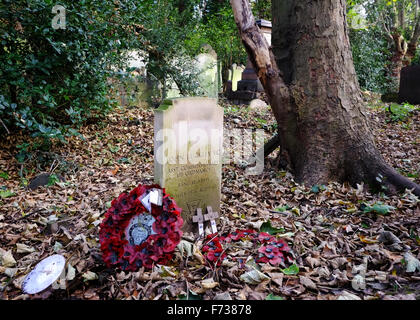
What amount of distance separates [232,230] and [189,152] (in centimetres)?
84

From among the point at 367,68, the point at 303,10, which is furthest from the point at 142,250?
the point at 367,68

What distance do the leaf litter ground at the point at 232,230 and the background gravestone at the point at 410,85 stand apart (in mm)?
3702

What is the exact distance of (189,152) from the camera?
3094 mm

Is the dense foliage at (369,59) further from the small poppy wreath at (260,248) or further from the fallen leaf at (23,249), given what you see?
the fallen leaf at (23,249)

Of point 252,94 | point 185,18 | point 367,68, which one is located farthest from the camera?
point 367,68

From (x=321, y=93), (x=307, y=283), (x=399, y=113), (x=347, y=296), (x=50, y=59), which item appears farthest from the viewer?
(x=399, y=113)

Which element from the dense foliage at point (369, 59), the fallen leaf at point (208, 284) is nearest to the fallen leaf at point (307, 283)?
the fallen leaf at point (208, 284)

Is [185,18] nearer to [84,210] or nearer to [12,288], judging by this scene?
[84,210]

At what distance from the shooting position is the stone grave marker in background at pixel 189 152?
9.50 feet

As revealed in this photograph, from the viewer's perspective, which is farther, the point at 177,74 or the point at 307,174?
the point at 177,74

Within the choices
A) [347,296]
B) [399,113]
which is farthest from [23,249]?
[399,113]

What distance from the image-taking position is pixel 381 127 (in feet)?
22.2

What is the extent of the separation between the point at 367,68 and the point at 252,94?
17.9 ft

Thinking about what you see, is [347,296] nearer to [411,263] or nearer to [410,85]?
[411,263]
